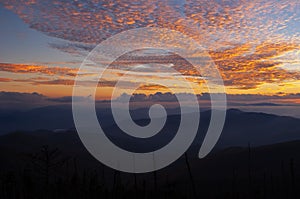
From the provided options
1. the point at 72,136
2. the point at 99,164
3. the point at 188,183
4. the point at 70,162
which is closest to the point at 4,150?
the point at 70,162

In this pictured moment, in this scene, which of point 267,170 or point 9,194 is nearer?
point 9,194

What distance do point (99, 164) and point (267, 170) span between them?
47.9 m

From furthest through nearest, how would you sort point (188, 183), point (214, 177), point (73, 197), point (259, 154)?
point (259, 154) → point (214, 177) → point (188, 183) → point (73, 197)

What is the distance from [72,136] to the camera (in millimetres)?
162000

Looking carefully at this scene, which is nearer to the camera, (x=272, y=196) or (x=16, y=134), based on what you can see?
(x=272, y=196)

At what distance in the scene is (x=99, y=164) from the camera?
8975cm

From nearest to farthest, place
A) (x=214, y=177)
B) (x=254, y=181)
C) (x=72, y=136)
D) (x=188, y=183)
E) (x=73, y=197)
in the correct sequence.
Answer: (x=73, y=197) → (x=254, y=181) → (x=188, y=183) → (x=214, y=177) → (x=72, y=136)

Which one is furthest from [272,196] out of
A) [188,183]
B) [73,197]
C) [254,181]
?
[73,197]

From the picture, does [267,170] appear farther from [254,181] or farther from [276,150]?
[276,150]

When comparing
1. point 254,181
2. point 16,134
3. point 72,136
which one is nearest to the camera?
point 254,181

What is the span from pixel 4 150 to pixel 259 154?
53.7 metres

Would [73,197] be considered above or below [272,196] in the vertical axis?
above

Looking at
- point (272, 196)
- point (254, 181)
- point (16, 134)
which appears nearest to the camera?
point (272, 196)

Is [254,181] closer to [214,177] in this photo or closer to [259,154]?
[214,177]
